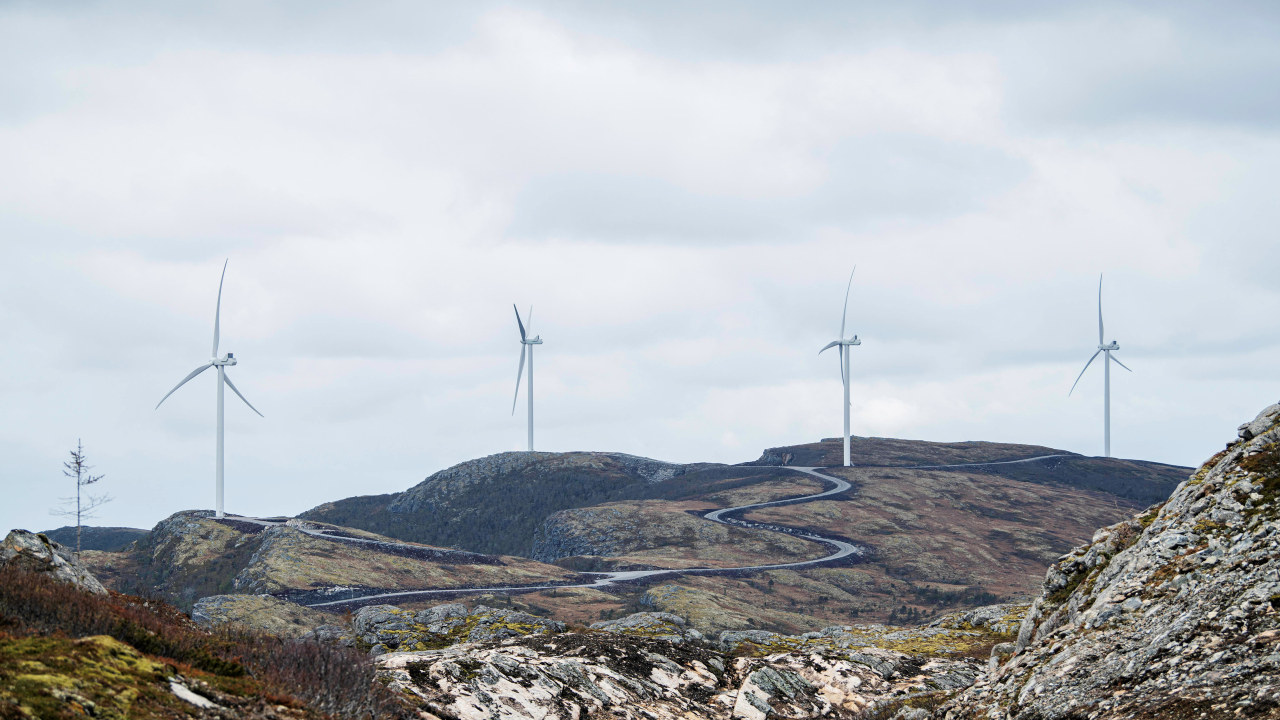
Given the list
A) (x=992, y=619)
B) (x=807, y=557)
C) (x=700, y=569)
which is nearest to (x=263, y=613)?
(x=992, y=619)

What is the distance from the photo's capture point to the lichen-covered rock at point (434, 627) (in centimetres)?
4316

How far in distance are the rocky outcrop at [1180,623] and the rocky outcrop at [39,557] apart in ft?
76.6

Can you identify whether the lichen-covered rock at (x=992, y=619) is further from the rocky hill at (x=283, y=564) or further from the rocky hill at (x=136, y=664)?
the rocky hill at (x=283, y=564)

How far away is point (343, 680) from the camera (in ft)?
71.4

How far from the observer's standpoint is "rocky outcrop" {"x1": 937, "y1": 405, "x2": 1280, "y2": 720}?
18.5m

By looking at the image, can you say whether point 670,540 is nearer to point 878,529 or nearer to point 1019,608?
A: point 878,529

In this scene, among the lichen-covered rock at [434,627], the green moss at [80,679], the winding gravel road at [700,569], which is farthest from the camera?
the winding gravel road at [700,569]

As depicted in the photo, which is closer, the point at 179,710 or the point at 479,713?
the point at 179,710

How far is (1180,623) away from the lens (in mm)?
20719

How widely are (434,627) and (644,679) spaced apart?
772 inches

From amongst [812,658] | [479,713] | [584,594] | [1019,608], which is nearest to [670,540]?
[584,594]

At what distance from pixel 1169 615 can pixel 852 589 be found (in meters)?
120

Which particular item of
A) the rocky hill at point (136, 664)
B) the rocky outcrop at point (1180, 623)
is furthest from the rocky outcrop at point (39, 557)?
the rocky outcrop at point (1180, 623)

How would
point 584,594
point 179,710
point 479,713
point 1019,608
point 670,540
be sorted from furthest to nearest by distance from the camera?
1. point 670,540
2. point 584,594
3. point 1019,608
4. point 479,713
5. point 179,710
